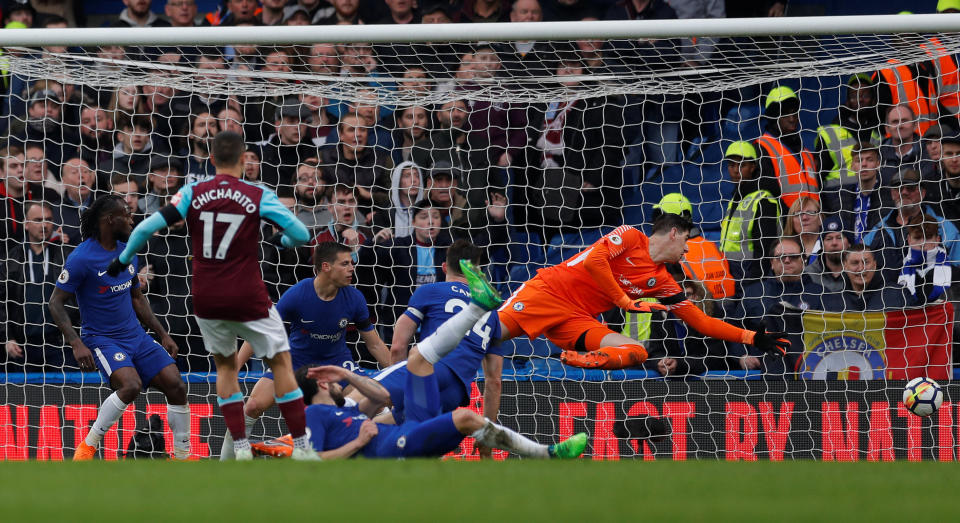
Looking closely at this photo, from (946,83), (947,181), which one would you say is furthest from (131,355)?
(946,83)

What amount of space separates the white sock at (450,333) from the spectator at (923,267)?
401 cm

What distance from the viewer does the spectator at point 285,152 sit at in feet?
31.0

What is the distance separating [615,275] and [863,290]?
189 cm

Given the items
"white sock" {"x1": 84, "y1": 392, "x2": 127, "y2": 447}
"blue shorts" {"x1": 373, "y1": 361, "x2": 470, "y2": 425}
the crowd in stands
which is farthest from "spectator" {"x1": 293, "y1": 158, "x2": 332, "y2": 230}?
"blue shorts" {"x1": 373, "y1": 361, "x2": 470, "y2": 425}

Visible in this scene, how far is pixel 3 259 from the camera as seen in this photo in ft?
30.1

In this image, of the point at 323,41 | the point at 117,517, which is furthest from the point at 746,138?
the point at 117,517

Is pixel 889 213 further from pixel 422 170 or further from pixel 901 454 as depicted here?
pixel 422 170

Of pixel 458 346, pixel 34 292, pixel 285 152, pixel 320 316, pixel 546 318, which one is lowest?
pixel 458 346

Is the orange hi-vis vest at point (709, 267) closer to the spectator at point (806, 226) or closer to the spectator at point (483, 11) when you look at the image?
the spectator at point (806, 226)

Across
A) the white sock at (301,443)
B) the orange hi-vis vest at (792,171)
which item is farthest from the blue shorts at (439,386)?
the orange hi-vis vest at (792,171)

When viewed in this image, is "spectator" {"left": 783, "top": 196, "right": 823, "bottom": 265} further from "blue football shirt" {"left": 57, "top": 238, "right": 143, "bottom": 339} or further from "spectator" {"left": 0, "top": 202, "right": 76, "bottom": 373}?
"spectator" {"left": 0, "top": 202, "right": 76, "bottom": 373}

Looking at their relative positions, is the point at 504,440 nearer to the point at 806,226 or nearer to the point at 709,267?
the point at 709,267

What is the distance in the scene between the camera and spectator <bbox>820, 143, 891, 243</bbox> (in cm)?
870

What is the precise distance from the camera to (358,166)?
925 centimetres
